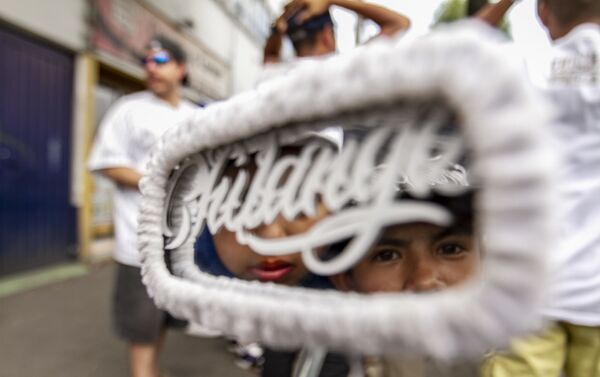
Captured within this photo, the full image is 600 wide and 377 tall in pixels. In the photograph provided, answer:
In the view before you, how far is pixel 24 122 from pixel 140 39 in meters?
1.78

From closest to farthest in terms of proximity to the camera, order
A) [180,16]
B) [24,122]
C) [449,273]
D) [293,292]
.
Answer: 1. [293,292]
2. [449,273]
3. [24,122]
4. [180,16]

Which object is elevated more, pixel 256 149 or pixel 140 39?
pixel 140 39

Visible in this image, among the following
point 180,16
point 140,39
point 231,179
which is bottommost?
point 231,179

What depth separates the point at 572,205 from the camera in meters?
0.81

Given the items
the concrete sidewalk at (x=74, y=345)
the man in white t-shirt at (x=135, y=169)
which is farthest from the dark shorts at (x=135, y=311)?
the concrete sidewalk at (x=74, y=345)

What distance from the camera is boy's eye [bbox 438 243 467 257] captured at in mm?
476

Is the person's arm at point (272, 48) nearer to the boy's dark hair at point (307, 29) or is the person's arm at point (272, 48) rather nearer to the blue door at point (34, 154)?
the boy's dark hair at point (307, 29)

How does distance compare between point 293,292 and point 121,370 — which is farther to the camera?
point 121,370

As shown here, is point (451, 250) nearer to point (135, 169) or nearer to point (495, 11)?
point (495, 11)

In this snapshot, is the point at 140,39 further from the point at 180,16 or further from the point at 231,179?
the point at 231,179

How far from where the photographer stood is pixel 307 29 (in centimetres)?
80

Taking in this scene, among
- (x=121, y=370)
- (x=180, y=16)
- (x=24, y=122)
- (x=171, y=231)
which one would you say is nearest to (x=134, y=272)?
(x=121, y=370)

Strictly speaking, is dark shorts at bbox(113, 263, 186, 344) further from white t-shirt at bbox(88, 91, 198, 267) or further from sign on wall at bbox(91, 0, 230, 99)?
sign on wall at bbox(91, 0, 230, 99)

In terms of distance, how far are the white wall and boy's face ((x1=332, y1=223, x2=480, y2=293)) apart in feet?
12.1
